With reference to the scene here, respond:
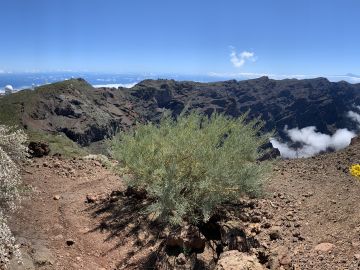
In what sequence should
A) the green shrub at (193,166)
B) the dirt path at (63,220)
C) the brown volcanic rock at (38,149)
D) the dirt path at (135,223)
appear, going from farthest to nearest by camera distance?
the brown volcanic rock at (38,149) < the green shrub at (193,166) < the dirt path at (63,220) < the dirt path at (135,223)

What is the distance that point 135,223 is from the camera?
345 inches

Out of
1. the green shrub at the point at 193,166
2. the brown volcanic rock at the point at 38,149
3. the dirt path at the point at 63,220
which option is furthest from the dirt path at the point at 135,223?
the brown volcanic rock at the point at 38,149

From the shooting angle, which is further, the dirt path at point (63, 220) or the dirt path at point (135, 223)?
the dirt path at point (63, 220)

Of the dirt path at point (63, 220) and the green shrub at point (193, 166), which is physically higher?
the green shrub at point (193, 166)

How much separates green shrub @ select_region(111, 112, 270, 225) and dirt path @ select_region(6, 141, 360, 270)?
2.58ft

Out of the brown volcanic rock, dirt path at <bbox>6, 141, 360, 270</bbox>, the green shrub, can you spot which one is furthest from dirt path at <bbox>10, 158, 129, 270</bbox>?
the green shrub

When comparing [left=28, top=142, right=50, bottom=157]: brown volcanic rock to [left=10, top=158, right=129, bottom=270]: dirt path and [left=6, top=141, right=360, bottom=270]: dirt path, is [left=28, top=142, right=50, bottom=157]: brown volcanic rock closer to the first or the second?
[left=10, top=158, right=129, bottom=270]: dirt path

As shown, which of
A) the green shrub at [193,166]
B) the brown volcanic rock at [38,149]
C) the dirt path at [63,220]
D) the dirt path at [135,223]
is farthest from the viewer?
the brown volcanic rock at [38,149]

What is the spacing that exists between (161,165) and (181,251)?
2074 millimetres

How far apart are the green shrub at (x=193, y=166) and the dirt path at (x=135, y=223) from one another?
787mm

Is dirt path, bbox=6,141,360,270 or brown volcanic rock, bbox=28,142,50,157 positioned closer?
dirt path, bbox=6,141,360,270

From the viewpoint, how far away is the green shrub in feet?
25.9

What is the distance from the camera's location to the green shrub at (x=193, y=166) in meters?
7.89

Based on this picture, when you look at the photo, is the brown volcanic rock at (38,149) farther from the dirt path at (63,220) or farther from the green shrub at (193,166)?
the green shrub at (193,166)
